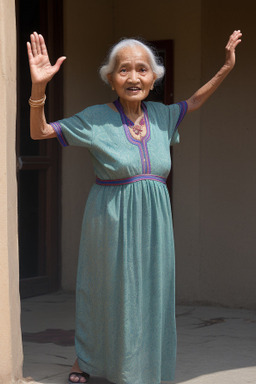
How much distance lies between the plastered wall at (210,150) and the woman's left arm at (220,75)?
6.41ft

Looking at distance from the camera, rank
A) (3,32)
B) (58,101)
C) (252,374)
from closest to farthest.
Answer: (3,32) < (252,374) < (58,101)

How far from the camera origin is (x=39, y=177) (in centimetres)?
661

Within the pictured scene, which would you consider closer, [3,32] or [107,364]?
[3,32]

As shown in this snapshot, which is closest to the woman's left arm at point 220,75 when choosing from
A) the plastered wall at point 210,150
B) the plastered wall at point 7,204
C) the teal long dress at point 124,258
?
the teal long dress at point 124,258

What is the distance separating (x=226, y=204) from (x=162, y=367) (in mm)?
2360

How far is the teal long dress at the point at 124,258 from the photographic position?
3879mm

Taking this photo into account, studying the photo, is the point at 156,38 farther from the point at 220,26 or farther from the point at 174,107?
the point at 174,107

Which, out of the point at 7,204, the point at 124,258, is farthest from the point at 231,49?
the point at 7,204

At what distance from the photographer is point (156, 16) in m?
6.42

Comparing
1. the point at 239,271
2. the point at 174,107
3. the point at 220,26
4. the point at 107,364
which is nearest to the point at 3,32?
the point at 174,107

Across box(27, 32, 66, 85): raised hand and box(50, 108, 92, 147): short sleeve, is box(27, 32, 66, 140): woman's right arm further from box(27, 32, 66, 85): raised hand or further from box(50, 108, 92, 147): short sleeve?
box(50, 108, 92, 147): short sleeve

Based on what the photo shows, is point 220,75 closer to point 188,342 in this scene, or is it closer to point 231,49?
point 231,49

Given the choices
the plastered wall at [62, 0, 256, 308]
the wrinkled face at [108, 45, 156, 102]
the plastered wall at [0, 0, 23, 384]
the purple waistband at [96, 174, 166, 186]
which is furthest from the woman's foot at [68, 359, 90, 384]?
the plastered wall at [62, 0, 256, 308]

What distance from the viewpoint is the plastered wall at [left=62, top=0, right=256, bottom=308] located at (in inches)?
240
